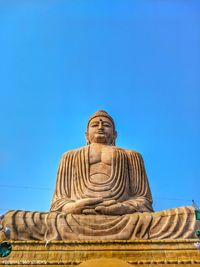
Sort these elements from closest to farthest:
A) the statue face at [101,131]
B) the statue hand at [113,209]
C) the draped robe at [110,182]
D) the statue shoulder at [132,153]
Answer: the statue hand at [113,209] → the draped robe at [110,182] → the statue shoulder at [132,153] → the statue face at [101,131]

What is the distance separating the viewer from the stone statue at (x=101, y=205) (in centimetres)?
788

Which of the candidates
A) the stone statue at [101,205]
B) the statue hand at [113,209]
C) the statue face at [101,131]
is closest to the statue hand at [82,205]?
the stone statue at [101,205]

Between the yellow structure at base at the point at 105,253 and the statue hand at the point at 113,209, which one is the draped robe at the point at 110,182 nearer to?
the statue hand at the point at 113,209

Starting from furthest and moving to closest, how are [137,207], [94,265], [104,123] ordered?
[104,123], [137,207], [94,265]

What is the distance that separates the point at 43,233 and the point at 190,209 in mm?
2880

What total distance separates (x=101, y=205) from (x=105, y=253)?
1.89 metres

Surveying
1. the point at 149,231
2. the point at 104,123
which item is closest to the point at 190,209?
the point at 149,231

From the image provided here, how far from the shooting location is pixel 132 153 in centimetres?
1102

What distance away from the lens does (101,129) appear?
451 inches

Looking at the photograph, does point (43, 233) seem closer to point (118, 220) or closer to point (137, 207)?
point (118, 220)

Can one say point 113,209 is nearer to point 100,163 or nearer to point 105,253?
point 105,253

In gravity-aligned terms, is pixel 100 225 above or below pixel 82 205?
below

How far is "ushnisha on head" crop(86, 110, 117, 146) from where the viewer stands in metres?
11.4

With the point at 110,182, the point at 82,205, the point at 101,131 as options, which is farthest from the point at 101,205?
the point at 101,131
